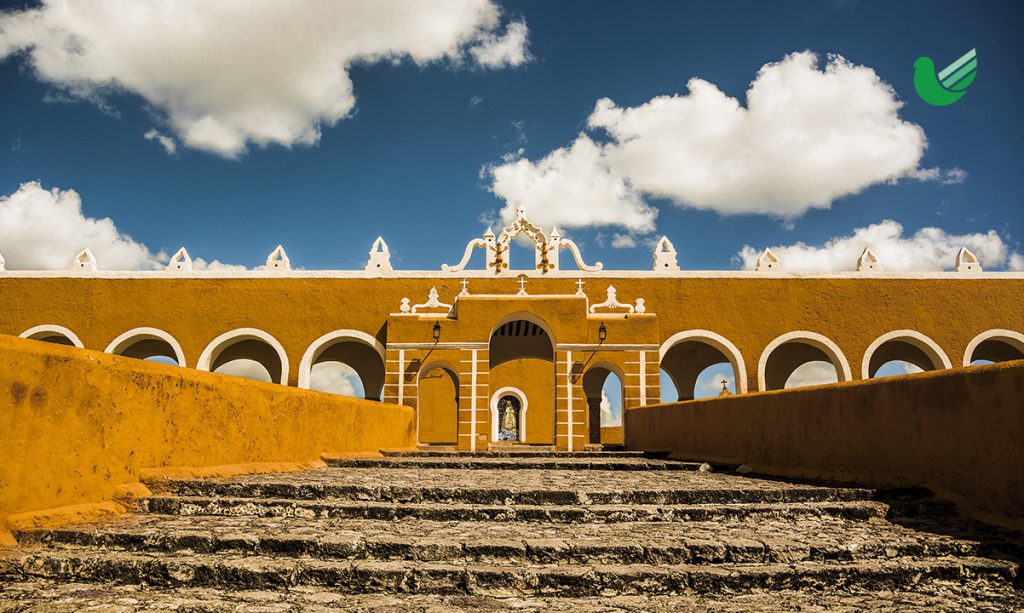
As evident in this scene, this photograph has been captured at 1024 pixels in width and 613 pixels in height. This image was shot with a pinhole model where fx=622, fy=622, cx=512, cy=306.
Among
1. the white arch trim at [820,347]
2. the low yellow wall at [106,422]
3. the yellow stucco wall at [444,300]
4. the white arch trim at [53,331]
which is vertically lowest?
the low yellow wall at [106,422]

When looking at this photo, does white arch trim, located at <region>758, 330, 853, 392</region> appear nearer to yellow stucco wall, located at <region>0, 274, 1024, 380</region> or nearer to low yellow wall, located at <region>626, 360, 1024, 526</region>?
yellow stucco wall, located at <region>0, 274, 1024, 380</region>

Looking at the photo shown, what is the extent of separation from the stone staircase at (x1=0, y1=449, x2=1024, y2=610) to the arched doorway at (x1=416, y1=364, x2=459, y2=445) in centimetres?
1438

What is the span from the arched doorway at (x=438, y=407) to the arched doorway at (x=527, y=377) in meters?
1.28

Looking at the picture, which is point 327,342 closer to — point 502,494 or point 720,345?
point 720,345

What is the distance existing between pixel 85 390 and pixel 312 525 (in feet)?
4.58

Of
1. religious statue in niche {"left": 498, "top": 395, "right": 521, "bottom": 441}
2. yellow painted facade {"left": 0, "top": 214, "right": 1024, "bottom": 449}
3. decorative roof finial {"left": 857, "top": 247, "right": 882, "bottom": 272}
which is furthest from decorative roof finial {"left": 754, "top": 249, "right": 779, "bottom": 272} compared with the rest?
religious statue in niche {"left": 498, "top": 395, "right": 521, "bottom": 441}

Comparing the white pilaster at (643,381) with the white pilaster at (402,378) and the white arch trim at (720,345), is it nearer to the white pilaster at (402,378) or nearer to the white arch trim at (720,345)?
the white arch trim at (720,345)

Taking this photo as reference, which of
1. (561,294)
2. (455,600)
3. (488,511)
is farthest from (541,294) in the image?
(455,600)

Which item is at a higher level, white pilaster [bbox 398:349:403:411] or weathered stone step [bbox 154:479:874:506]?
white pilaster [bbox 398:349:403:411]

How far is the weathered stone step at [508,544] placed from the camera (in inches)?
112

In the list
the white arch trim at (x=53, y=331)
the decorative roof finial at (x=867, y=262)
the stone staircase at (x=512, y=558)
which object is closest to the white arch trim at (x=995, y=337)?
the decorative roof finial at (x=867, y=262)

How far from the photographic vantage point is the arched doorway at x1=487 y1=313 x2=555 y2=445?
18.7m

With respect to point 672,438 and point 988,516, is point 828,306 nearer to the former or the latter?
point 672,438

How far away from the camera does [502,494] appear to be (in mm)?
4074
